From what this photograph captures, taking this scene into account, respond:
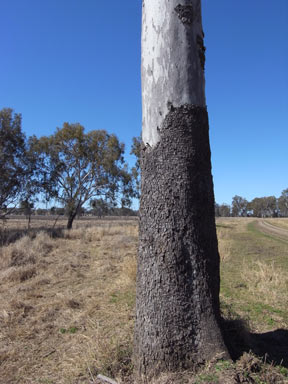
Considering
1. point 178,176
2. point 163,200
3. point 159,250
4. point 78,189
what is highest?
point 78,189

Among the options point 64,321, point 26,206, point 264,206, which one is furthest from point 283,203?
point 64,321

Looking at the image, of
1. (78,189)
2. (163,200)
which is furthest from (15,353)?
(78,189)

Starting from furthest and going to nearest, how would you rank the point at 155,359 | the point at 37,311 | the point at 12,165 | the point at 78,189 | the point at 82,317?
the point at 78,189, the point at 12,165, the point at 37,311, the point at 82,317, the point at 155,359

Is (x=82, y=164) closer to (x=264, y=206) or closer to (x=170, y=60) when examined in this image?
(x=170, y=60)

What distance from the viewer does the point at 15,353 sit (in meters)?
2.96

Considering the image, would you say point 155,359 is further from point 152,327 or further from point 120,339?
point 120,339

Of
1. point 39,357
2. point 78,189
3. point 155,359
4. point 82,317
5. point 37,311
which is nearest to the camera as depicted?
point 155,359

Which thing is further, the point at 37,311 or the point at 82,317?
the point at 37,311

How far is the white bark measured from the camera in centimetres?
222

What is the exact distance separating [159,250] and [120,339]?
1516mm

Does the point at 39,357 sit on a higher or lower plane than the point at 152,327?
lower

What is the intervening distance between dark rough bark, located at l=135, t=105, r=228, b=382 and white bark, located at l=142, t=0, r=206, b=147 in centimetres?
10

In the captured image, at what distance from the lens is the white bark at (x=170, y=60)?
2221mm

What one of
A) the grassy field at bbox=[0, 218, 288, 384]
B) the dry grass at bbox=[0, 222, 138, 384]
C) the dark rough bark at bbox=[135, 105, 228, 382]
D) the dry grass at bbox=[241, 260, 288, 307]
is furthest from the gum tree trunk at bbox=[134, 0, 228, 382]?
Answer: the dry grass at bbox=[241, 260, 288, 307]
